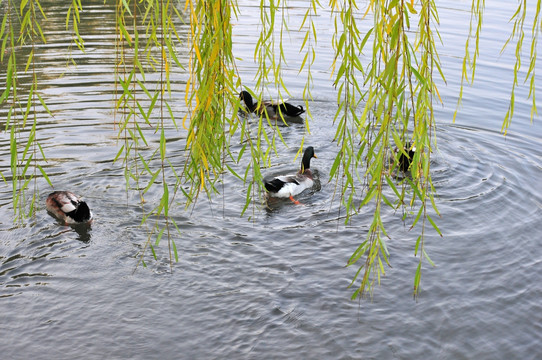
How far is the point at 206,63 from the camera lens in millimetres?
3684

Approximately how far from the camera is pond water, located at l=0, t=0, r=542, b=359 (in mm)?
5336

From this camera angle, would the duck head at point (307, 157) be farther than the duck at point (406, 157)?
Yes

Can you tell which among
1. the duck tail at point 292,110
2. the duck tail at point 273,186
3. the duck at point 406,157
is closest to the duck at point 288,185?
the duck tail at point 273,186

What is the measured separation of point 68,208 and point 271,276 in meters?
2.56

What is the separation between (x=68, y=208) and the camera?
7.25 meters

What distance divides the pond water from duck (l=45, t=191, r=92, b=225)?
132 mm

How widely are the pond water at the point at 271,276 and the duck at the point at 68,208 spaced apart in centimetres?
13

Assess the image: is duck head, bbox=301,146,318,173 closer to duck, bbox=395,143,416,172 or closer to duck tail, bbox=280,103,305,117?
duck, bbox=395,143,416,172

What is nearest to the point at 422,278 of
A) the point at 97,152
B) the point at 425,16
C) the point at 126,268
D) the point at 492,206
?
the point at 492,206

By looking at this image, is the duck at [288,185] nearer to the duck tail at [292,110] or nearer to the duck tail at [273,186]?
the duck tail at [273,186]

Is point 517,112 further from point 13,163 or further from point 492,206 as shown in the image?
point 13,163

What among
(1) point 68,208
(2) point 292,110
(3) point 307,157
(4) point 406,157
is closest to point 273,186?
(3) point 307,157

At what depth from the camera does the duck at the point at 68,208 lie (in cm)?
715

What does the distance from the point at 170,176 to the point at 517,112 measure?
673 centimetres
